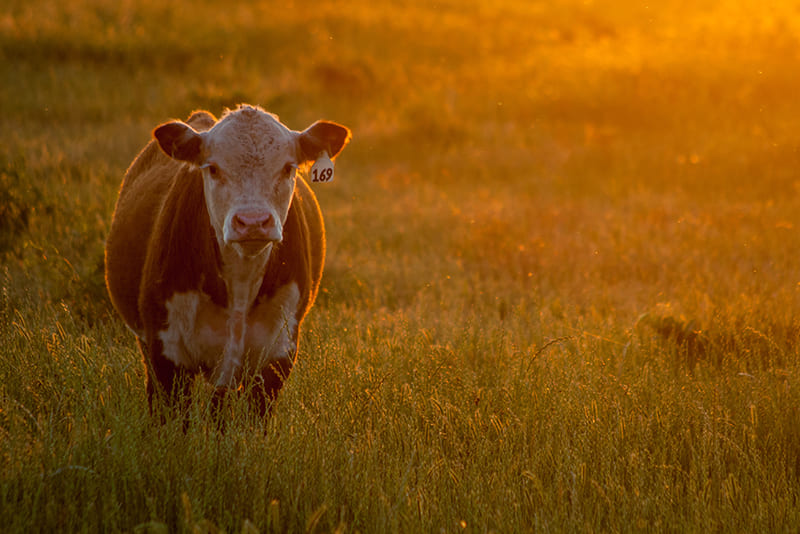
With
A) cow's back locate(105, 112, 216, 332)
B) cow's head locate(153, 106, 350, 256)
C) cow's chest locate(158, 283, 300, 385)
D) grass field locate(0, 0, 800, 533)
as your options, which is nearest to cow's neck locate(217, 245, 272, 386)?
cow's chest locate(158, 283, 300, 385)

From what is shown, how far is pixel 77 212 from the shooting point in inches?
314

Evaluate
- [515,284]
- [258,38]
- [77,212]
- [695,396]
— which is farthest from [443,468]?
[258,38]

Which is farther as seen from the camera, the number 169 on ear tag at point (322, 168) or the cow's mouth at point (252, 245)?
the number 169 on ear tag at point (322, 168)

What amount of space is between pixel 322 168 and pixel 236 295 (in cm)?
77

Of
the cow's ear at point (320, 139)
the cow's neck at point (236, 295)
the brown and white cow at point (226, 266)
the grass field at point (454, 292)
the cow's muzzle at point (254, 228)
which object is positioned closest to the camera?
the grass field at point (454, 292)

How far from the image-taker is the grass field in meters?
3.49

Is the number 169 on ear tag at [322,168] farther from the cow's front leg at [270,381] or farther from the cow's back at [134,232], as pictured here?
the cow's front leg at [270,381]

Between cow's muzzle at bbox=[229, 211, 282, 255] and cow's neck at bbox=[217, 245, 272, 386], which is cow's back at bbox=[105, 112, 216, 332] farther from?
cow's muzzle at bbox=[229, 211, 282, 255]

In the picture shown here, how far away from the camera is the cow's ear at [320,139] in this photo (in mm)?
4258

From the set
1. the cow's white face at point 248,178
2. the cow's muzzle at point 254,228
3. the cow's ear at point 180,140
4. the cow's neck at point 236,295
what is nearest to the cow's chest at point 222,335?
the cow's neck at point 236,295

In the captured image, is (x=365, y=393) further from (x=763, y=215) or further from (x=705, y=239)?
(x=763, y=215)

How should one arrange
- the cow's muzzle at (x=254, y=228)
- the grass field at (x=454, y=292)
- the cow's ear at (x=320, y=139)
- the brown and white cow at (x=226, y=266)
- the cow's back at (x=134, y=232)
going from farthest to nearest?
the cow's back at (x=134, y=232) < the cow's ear at (x=320, y=139) < the brown and white cow at (x=226, y=266) < the cow's muzzle at (x=254, y=228) < the grass field at (x=454, y=292)

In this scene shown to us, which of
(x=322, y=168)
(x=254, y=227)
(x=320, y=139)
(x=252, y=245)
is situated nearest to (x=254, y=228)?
(x=254, y=227)

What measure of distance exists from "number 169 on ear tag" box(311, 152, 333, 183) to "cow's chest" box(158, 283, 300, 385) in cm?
64
